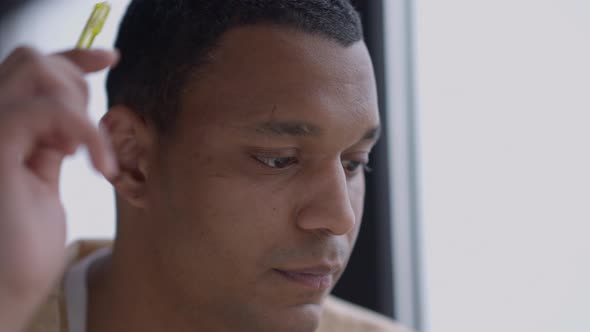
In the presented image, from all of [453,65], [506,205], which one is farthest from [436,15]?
[506,205]

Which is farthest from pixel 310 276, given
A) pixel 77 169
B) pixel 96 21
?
pixel 77 169

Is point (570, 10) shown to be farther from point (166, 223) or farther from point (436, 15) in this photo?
point (166, 223)

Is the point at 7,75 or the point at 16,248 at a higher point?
the point at 7,75

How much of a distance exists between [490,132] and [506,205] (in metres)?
0.16

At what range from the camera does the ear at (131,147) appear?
3.82ft

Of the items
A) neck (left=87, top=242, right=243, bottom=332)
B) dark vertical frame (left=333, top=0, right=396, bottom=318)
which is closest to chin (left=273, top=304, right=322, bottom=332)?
neck (left=87, top=242, right=243, bottom=332)

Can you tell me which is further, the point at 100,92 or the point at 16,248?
the point at 100,92

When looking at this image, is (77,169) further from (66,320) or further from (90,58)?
(90,58)

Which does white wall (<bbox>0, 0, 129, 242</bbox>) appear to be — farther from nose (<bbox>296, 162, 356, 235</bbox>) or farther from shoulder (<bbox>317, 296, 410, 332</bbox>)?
nose (<bbox>296, 162, 356, 235</bbox>)

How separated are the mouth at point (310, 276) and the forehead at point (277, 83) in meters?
0.23

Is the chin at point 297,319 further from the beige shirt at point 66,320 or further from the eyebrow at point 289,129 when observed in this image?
the beige shirt at point 66,320

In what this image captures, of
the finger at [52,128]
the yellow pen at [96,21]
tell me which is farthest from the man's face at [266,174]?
the finger at [52,128]

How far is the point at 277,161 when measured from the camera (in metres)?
1.08

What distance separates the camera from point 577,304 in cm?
147
